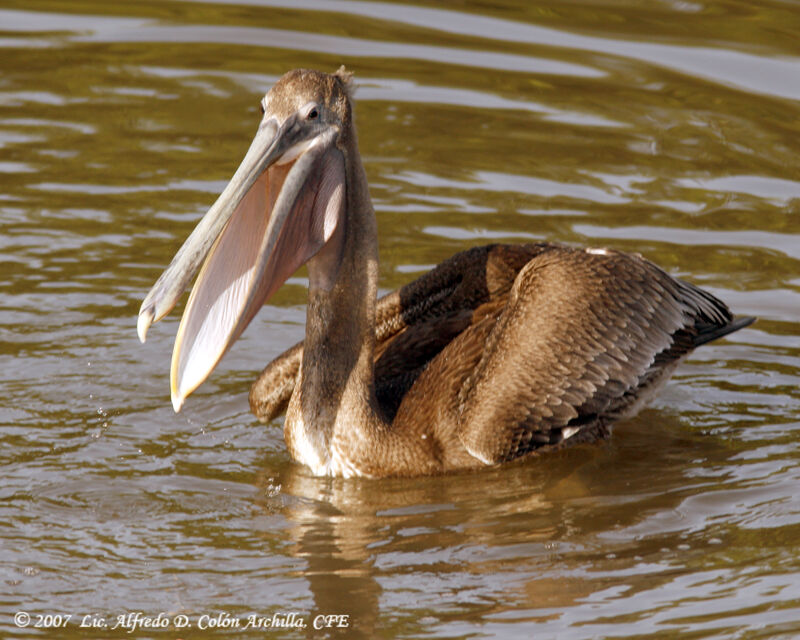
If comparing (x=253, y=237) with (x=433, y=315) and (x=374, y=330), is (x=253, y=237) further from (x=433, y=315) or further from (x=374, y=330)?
(x=433, y=315)

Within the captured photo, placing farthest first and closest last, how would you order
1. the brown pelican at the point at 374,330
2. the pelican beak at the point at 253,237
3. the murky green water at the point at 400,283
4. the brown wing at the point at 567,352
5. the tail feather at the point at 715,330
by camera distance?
the tail feather at the point at 715,330, the brown wing at the point at 567,352, the brown pelican at the point at 374,330, the pelican beak at the point at 253,237, the murky green water at the point at 400,283

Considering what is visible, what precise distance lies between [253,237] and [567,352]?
4.31 ft

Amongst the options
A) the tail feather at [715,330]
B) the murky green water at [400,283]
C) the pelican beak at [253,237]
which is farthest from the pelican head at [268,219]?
the tail feather at [715,330]

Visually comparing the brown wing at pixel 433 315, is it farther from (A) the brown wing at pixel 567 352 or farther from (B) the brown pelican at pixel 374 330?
(A) the brown wing at pixel 567 352

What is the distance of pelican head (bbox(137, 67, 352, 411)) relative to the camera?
548 cm

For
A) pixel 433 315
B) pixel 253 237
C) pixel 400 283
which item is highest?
pixel 253 237

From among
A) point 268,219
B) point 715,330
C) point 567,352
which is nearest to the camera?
point 268,219

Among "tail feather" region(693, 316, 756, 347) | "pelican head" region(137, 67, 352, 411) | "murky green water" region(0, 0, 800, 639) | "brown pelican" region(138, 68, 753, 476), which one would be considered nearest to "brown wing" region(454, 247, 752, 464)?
"brown pelican" region(138, 68, 753, 476)

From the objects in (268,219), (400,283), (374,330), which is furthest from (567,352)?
(400,283)

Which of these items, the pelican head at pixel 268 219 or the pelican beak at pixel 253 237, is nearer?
the pelican beak at pixel 253 237

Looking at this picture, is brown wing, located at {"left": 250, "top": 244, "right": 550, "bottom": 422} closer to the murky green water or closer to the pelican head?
the murky green water

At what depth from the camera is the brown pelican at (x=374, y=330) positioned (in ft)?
18.5

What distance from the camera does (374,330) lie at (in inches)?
241

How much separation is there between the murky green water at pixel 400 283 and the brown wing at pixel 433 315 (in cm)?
26
